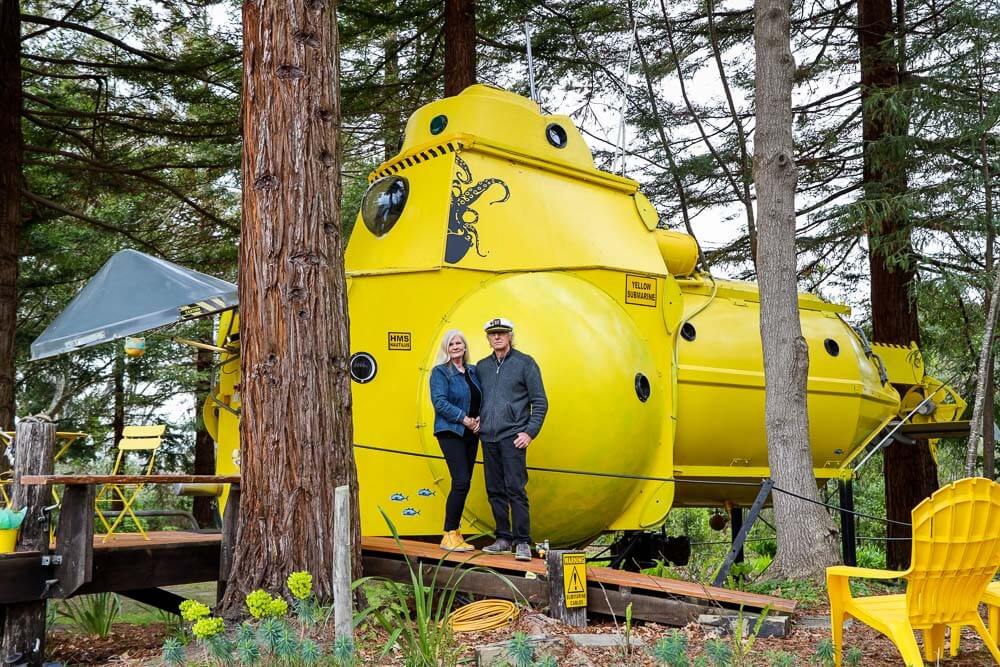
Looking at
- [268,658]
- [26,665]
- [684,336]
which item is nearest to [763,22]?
[684,336]

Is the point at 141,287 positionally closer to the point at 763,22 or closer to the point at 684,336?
the point at 684,336

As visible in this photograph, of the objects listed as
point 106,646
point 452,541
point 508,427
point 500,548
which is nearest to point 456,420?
point 508,427

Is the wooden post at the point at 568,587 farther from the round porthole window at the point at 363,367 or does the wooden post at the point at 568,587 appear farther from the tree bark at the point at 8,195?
the tree bark at the point at 8,195

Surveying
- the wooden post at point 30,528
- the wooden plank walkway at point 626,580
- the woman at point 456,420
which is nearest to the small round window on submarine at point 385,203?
the woman at point 456,420

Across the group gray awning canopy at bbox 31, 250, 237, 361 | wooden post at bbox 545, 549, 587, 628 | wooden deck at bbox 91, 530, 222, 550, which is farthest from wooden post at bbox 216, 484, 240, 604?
wooden post at bbox 545, 549, 587, 628

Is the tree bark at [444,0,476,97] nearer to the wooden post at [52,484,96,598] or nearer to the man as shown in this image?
the man

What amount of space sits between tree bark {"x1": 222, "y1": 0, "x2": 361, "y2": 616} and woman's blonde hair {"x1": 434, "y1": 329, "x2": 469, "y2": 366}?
4.55 ft

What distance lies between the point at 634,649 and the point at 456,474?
89.1 inches

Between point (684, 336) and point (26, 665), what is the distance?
242 inches

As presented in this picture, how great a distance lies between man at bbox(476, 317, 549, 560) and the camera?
714 centimetres

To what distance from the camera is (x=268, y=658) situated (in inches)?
180

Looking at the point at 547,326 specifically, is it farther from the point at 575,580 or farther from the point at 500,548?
the point at 575,580

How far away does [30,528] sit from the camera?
628 cm

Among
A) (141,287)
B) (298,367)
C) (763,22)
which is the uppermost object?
(763,22)
